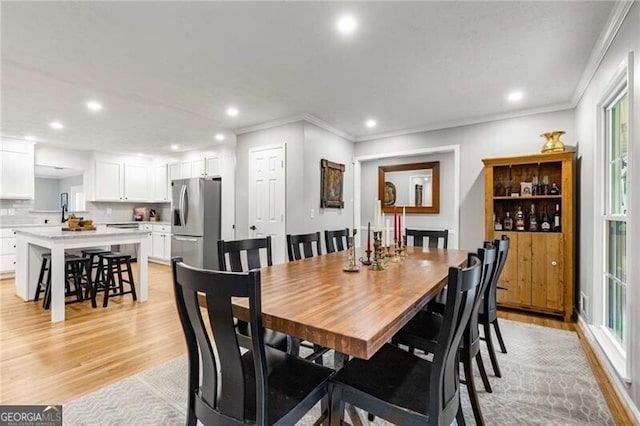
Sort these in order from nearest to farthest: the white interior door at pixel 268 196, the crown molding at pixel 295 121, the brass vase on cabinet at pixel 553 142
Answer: the brass vase on cabinet at pixel 553 142, the crown molding at pixel 295 121, the white interior door at pixel 268 196

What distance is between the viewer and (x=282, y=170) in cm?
433

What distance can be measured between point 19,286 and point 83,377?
307cm

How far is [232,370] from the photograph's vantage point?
1.04 metres

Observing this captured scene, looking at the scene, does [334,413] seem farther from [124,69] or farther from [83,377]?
[124,69]

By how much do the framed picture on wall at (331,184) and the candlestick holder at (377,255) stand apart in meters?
2.42

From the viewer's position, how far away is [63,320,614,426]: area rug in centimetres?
172

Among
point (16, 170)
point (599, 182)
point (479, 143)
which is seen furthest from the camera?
point (16, 170)

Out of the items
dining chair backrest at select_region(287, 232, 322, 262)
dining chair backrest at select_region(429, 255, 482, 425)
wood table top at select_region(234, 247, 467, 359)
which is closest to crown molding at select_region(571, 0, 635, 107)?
wood table top at select_region(234, 247, 467, 359)

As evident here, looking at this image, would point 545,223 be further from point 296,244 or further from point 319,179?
point 296,244

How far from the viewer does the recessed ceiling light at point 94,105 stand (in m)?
3.66

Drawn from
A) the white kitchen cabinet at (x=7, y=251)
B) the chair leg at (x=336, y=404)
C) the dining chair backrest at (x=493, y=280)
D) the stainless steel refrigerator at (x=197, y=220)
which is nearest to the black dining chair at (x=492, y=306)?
the dining chair backrest at (x=493, y=280)

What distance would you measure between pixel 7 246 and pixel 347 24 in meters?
6.45

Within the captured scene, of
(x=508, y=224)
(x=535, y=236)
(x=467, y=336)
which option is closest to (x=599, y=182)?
(x=535, y=236)

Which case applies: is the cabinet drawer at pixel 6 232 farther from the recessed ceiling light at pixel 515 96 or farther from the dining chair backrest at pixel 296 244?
the recessed ceiling light at pixel 515 96
